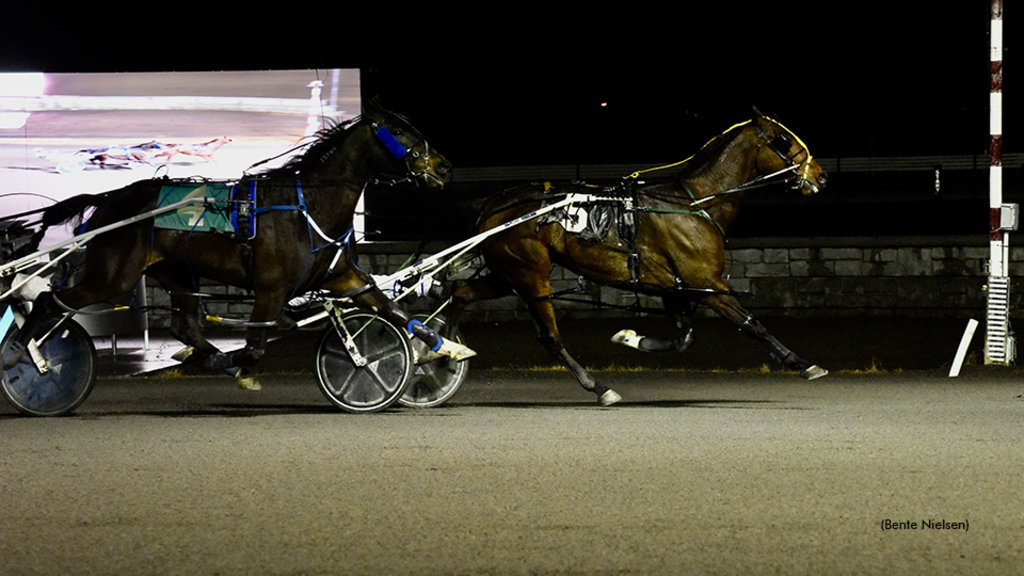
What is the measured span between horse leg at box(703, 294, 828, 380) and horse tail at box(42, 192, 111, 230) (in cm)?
467

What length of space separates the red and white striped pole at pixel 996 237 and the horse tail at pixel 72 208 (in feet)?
27.5

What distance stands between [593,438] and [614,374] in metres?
4.40

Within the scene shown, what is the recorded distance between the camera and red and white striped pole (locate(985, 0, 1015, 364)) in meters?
12.1

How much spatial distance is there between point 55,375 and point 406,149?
2974 millimetres

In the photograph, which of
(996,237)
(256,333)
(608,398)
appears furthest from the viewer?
(996,237)

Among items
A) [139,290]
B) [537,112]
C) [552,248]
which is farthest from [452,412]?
[537,112]

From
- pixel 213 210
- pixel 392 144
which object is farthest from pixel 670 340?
pixel 213 210

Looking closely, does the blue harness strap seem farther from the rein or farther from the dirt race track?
the rein

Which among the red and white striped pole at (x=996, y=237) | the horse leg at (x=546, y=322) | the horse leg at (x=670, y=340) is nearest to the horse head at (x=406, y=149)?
the horse leg at (x=546, y=322)

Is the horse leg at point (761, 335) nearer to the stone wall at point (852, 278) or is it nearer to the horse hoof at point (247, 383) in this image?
the horse hoof at point (247, 383)

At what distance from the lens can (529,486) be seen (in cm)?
601

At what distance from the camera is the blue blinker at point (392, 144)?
887cm

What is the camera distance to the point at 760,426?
790cm

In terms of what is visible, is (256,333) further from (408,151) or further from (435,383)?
(408,151)
